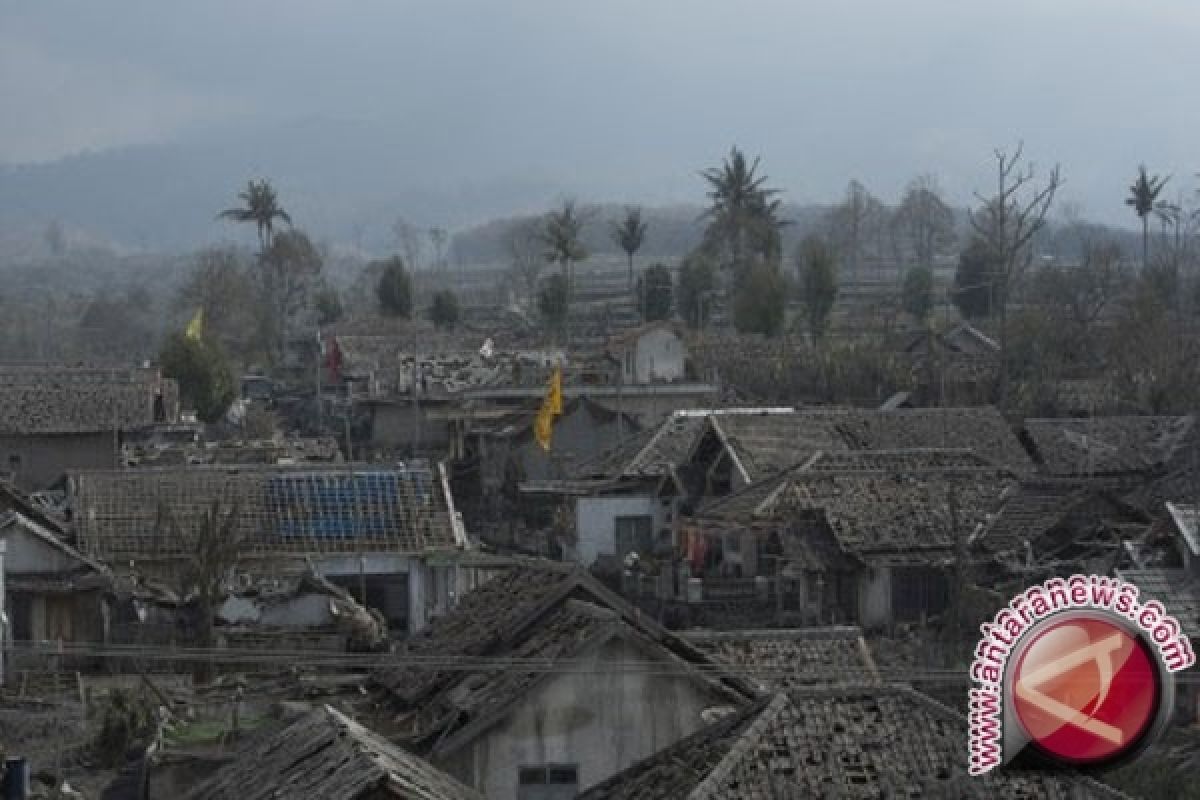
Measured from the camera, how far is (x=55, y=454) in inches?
1746

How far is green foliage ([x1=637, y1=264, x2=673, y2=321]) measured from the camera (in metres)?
76.6

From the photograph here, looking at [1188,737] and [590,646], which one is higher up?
[590,646]

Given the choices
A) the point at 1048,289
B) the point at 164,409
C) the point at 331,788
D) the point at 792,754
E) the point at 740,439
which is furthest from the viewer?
the point at 1048,289

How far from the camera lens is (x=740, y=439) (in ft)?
131

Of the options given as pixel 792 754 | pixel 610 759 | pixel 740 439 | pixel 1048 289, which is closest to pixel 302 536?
pixel 740 439

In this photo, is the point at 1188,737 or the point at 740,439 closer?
the point at 1188,737

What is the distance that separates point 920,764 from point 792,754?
877mm

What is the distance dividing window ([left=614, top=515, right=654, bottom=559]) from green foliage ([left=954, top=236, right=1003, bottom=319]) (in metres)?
35.2

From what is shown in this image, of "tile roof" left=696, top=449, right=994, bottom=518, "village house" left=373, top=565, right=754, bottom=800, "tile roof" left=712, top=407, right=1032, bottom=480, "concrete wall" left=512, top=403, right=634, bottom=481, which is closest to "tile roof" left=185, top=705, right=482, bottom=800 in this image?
"village house" left=373, top=565, right=754, bottom=800

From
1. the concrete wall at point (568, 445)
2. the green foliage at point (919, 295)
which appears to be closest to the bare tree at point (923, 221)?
the green foliage at point (919, 295)

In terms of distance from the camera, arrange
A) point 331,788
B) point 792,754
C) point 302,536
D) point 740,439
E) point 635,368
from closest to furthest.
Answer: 1. point 331,788
2. point 792,754
3. point 302,536
4. point 740,439
5. point 635,368

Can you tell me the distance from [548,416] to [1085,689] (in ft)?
127

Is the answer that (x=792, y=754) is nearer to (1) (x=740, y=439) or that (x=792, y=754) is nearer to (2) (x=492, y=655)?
(2) (x=492, y=655)

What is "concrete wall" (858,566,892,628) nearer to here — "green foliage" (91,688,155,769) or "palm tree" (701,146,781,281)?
"green foliage" (91,688,155,769)
